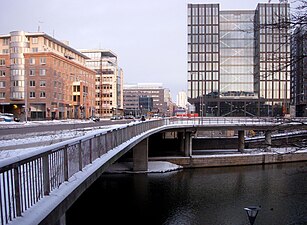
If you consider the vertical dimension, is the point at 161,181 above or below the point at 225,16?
below

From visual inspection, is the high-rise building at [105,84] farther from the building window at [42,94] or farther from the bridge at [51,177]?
the bridge at [51,177]

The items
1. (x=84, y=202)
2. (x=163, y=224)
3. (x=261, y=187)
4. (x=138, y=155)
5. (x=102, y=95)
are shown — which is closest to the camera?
(x=163, y=224)

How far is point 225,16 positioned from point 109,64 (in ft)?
148

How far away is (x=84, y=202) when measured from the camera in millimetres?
22578

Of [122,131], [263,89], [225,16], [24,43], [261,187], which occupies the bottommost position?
[261,187]

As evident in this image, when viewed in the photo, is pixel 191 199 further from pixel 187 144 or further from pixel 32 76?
pixel 32 76

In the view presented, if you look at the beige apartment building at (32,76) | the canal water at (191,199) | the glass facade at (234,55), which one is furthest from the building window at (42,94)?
the glass facade at (234,55)

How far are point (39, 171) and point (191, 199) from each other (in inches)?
744

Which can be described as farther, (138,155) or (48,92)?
(48,92)

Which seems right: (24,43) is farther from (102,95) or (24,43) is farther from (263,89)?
(263,89)

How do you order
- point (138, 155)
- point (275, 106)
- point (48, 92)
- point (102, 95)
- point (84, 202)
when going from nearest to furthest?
point (84, 202) → point (138, 155) → point (48, 92) → point (275, 106) → point (102, 95)

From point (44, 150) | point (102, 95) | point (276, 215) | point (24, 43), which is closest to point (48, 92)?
point (24, 43)

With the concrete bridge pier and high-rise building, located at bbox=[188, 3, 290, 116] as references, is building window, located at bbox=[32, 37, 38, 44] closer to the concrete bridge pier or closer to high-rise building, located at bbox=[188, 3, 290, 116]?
high-rise building, located at bbox=[188, 3, 290, 116]

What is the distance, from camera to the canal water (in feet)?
63.1
